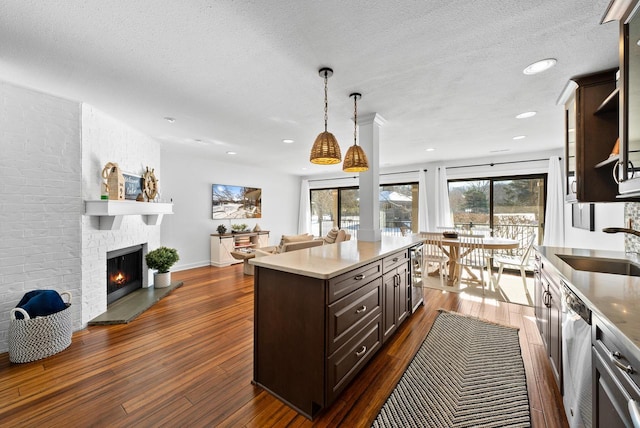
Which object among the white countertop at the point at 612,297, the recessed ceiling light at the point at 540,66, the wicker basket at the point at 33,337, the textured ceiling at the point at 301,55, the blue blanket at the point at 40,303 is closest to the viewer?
the white countertop at the point at 612,297

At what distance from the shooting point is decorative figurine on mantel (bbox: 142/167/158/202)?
12.1 ft

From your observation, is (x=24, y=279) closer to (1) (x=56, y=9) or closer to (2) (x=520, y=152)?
(1) (x=56, y=9)

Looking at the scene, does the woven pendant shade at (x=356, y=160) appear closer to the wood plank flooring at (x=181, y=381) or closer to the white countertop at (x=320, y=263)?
the white countertop at (x=320, y=263)

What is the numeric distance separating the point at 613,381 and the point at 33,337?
3628mm

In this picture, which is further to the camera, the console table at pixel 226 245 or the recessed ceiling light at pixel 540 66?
the console table at pixel 226 245

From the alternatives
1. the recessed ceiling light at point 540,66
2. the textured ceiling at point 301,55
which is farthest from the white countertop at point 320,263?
the recessed ceiling light at point 540,66

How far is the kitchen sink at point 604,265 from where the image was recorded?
6.15ft

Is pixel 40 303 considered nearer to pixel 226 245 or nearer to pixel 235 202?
pixel 226 245

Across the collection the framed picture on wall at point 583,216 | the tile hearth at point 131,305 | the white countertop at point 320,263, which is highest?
the framed picture on wall at point 583,216

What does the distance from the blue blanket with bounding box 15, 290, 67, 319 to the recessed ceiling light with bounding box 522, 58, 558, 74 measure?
4.45 meters

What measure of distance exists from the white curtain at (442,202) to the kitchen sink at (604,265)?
138 inches

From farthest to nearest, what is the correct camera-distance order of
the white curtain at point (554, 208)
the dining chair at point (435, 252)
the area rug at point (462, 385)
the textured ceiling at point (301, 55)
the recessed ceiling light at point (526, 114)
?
the white curtain at point (554, 208) < the dining chair at point (435, 252) < the recessed ceiling light at point (526, 114) < the area rug at point (462, 385) < the textured ceiling at point (301, 55)

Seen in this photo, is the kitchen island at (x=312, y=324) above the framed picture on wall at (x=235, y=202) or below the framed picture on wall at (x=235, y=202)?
below

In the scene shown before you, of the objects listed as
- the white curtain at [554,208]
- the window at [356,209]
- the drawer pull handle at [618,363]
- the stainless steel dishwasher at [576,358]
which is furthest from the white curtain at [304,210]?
the drawer pull handle at [618,363]
